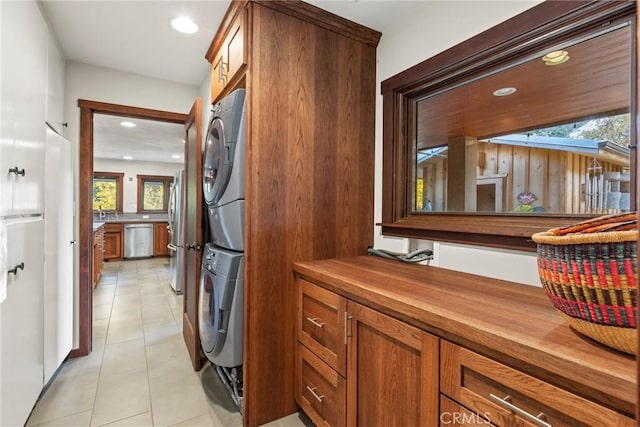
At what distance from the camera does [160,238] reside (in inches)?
272

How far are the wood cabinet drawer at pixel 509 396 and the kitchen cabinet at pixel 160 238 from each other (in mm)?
7134

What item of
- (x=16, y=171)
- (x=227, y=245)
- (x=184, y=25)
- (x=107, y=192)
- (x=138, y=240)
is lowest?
(x=138, y=240)

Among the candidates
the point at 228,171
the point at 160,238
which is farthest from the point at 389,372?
the point at 160,238

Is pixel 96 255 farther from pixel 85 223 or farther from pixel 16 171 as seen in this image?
pixel 16 171

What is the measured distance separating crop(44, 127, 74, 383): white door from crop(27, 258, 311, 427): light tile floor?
214mm

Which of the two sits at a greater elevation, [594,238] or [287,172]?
[287,172]

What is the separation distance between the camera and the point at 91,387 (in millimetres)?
1960

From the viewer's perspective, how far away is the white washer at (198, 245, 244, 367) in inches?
62.7

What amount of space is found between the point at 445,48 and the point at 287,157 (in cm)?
96

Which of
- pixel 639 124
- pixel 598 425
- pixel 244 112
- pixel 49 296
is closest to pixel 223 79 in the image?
pixel 244 112

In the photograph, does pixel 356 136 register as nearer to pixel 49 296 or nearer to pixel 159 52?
pixel 159 52

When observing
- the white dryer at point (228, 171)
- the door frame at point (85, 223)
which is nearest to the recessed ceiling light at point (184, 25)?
the white dryer at point (228, 171)

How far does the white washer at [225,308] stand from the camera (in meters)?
1.59

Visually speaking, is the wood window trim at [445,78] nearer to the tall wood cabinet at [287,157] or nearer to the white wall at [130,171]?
the tall wood cabinet at [287,157]
